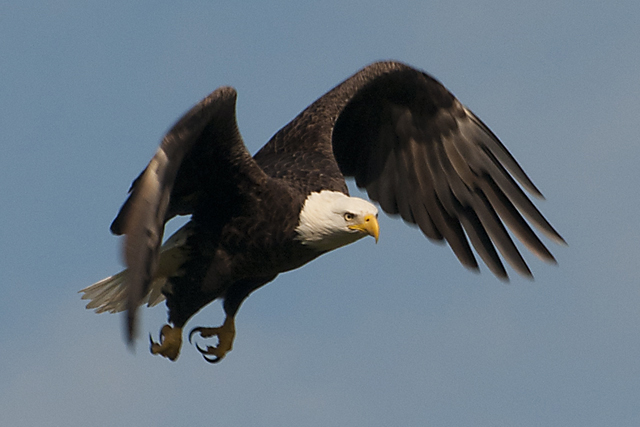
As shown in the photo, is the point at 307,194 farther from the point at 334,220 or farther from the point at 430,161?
Answer: the point at 430,161

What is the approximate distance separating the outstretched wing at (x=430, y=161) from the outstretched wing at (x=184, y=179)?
1418 mm

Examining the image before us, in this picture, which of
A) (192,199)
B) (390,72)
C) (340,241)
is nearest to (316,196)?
(340,241)

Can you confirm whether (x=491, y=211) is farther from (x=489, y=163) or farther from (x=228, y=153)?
(x=228, y=153)

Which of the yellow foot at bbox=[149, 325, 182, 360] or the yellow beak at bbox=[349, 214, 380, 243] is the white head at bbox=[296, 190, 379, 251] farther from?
the yellow foot at bbox=[149, 325, 182, 360]

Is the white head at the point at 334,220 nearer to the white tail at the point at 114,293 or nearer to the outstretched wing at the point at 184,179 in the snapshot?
the outstretched wing at the point at 184,179

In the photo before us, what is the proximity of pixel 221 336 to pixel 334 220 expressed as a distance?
129 centimetres

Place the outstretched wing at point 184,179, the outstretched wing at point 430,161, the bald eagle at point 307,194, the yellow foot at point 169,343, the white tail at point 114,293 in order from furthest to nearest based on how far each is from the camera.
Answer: the outstretched wing at point 430,161 → the white tail at point 114,293 → the yellow foot at point 169,343 → the bald eagle at point 307,194 → the outstretched wing at point 184,179

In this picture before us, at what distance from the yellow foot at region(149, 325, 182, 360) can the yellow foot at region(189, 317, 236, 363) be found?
24 cm

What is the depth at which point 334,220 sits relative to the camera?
23.1ft

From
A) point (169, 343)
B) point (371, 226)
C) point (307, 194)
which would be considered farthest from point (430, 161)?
point (169, 343)

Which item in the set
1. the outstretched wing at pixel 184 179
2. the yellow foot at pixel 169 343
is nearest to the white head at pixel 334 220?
the outstretched wing at pixel 184 179

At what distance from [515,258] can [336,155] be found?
58.6 inches

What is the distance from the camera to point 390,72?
834 cm

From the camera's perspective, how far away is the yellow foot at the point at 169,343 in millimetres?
7555
